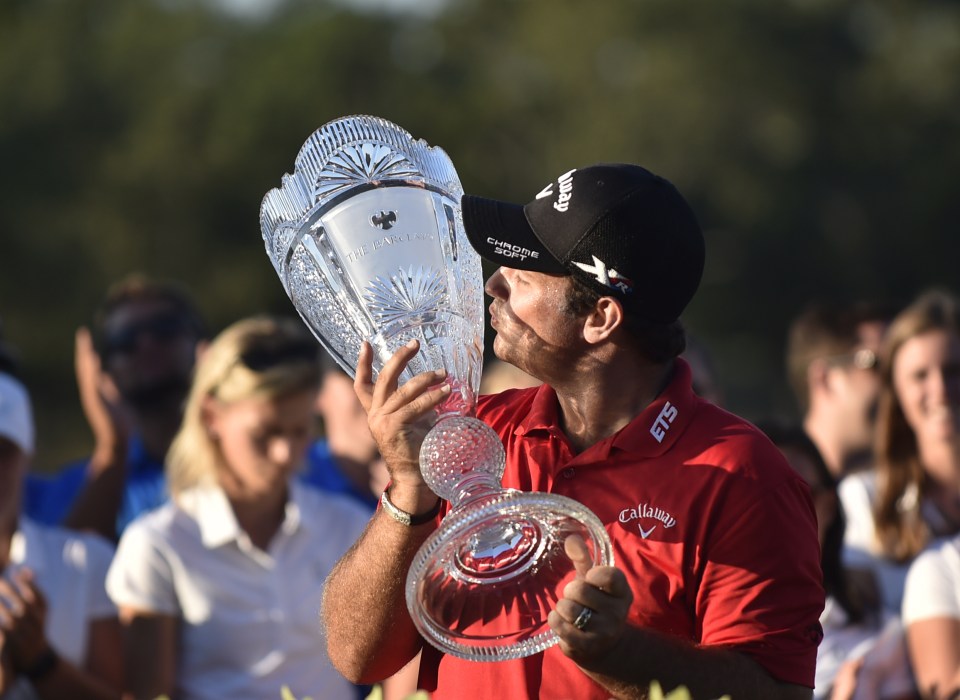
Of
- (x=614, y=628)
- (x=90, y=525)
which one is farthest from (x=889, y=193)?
(x=614, y=628)

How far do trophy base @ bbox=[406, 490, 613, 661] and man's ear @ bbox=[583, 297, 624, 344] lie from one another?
400 millimetres

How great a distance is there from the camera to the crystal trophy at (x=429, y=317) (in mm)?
2592

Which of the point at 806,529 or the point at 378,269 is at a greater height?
the point at 378,269

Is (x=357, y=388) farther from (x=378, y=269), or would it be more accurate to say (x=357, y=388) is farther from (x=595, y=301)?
(x=595, y=301)

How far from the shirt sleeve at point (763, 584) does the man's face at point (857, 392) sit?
160 inches

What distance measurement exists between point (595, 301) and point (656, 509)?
41 cm

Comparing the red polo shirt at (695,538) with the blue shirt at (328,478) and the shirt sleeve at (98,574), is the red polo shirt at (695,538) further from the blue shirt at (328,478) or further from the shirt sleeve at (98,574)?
the blue shirt at (328,478)

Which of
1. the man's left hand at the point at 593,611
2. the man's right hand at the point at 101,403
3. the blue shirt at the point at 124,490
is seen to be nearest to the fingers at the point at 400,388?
the man's left hand at the point at 593,611

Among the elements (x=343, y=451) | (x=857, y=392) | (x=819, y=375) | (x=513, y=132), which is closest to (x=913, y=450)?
(x=857, y=392)

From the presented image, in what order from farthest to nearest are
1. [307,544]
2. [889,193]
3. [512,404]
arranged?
[889,193] < [307,544] < [512,404]

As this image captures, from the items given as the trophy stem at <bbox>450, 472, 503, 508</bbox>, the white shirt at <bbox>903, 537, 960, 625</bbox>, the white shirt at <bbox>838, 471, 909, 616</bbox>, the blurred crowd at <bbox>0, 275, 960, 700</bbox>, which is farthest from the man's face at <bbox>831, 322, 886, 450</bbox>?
the trophy stem at <bbox>450, 472, 503, 508</bbox>

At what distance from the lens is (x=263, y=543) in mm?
4895

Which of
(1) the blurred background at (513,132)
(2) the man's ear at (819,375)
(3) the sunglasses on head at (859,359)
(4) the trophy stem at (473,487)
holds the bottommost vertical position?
(1) the blurred background at (513,132)

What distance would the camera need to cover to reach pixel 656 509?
105 inches
